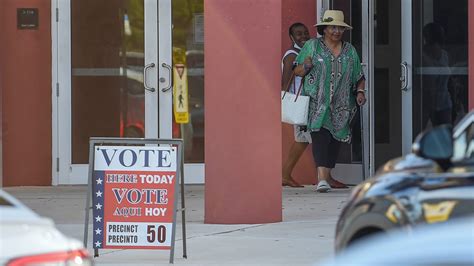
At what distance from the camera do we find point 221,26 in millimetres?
10875

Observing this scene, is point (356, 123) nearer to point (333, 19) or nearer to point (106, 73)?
point (333, 19)

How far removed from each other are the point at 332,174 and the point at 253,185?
3502 millimetres

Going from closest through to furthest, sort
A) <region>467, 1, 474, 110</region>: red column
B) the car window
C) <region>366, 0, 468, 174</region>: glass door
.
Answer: the car window
<region>467, 1, 474, 110</region>: red column
<region>366, 0, 468, 174</region>: glass door

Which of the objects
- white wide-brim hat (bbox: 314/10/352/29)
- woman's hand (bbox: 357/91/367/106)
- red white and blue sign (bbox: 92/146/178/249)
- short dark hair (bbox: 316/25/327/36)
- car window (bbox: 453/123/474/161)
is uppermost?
white wide-brim hat (bbox: 314/10/352/29)

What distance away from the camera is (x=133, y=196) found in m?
8.95

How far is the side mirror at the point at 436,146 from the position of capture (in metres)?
5.80

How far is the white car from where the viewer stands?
4.18 meters

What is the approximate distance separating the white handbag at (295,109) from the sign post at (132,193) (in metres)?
4.41

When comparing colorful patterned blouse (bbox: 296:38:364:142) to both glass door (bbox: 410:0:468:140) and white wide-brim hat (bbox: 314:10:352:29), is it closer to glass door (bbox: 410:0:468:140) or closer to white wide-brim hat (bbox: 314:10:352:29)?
white wide-brim hat (bbox: 314:10:352:29)

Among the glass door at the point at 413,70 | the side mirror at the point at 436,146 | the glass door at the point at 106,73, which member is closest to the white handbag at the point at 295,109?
the glass door at the point at 413,70

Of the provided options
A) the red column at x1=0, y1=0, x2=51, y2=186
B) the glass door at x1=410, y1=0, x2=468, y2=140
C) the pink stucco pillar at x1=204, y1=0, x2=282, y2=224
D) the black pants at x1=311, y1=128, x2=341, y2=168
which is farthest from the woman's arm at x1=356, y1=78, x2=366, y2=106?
the red column at x1=0, y1=0, x2=51, y2=186

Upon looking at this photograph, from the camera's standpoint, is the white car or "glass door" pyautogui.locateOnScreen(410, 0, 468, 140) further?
"glass door" pyautogui.locateOnScreen(410, 0, 468, 140)

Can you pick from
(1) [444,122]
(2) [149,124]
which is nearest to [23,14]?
(2) [149,124]

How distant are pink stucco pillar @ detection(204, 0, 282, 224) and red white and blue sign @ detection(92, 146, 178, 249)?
6.49 ft
